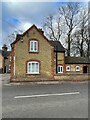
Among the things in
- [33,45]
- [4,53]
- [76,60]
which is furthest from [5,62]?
[33,45]

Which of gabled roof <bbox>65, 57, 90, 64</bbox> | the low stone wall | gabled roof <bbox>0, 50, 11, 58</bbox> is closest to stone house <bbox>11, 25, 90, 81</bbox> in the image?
the low stone wall

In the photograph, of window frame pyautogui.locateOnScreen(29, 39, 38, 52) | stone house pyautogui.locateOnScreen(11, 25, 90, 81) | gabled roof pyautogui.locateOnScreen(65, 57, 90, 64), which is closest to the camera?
stone house pyautogui.locateOnScreen(11, 25, 90, 81)

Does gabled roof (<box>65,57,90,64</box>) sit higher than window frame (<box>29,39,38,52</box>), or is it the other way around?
Answer: window frame (<box>29,39,38,52</box>)

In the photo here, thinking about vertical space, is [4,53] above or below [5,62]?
above

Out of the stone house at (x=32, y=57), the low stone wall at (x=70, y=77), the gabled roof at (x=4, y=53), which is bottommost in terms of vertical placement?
the low stone wall at (x=70, y=77)

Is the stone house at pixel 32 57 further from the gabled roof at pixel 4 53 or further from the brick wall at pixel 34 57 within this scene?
the gabled roof at pixel 4 53

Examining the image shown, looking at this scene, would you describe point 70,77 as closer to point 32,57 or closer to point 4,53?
point 32,57

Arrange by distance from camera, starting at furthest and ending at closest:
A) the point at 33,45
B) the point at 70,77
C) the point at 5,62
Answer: the point at 5,62 → the point at 33,45 → the point at 70,77

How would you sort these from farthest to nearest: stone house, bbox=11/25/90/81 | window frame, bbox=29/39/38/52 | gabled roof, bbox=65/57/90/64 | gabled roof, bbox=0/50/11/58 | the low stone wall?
gabled roof, bbox=0/50/11/58
gabled roof, bbox=65/57/90/64
window frame, bbox=29/39/38/52
stone house, bbox=11/25/90/81
the low stone wall

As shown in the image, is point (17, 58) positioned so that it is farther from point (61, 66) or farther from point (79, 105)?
point (79, 105)

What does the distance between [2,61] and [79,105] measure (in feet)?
205

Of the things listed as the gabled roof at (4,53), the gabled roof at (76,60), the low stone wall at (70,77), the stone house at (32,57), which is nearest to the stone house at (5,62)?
the gabled roof at (4,53)

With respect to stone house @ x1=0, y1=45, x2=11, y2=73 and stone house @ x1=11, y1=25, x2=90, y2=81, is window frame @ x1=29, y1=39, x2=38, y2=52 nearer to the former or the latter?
stone house @ x1=11, y1=25, x2=90, y2=81

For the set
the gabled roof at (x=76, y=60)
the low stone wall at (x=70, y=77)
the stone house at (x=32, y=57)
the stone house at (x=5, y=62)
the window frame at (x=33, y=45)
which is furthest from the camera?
the stone house at (x=5, y=62)
